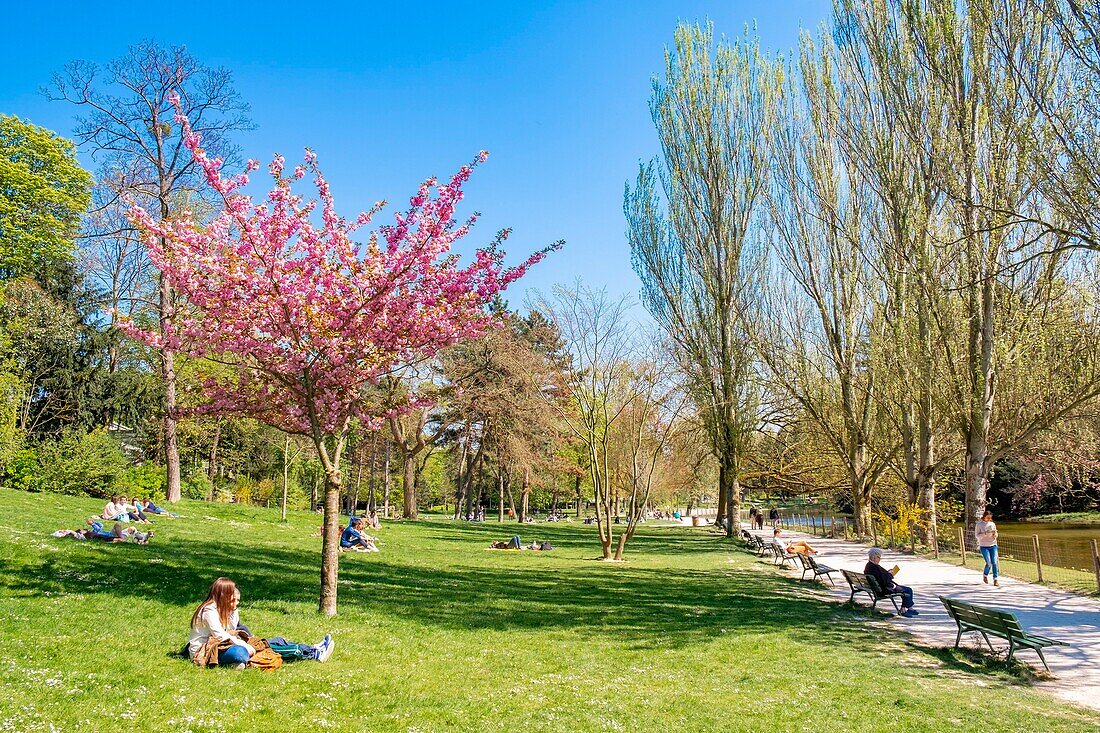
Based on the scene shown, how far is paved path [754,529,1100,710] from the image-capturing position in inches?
290

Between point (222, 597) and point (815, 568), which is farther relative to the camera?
point (815, 568)

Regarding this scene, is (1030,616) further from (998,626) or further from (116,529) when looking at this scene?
(116,529)

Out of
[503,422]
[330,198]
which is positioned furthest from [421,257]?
[503,422]

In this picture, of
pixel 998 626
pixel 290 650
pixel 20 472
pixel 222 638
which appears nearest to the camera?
pixel 222 638

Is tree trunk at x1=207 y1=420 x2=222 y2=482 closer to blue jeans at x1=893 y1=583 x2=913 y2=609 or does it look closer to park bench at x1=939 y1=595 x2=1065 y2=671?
blue jeans at x1=893 y1=583 x2=913 y2=609

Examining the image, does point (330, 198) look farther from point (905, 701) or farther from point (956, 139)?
point (956, 139)

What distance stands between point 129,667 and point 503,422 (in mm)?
26276

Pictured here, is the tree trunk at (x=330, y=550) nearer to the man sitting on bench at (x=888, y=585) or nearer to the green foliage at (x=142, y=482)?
the man sitting on bench at (x=888, y=585)

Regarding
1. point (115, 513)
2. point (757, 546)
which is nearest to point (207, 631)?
point (115, 513)

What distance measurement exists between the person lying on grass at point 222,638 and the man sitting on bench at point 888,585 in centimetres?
927

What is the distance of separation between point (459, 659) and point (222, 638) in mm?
2529

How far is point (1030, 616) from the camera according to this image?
10.7 metres

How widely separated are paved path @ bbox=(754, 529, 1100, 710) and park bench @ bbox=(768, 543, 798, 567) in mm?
1629

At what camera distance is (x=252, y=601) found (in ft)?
32.6
